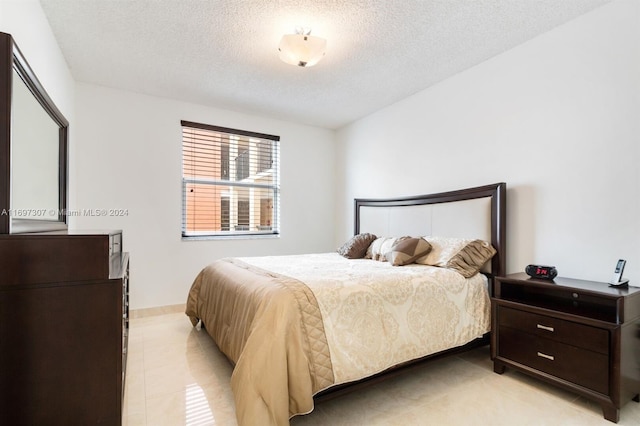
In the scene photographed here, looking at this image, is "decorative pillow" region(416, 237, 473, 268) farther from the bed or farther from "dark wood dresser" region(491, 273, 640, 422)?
"dark wood dresser" region(491, 273, 640, 422)

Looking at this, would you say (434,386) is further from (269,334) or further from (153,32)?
(153,32)

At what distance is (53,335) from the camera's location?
1.29 m

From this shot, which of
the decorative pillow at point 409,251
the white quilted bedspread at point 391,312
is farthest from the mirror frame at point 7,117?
the decorative pillow at point 409,251

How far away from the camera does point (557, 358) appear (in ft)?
6.39

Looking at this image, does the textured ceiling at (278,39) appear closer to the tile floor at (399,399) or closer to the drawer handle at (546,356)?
the drawer handle at (546,356)

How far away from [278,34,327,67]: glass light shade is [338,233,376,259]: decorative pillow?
188 cm

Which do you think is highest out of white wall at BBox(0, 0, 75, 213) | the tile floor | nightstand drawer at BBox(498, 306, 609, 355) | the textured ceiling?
the textured ceiling

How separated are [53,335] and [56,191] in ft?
5.13

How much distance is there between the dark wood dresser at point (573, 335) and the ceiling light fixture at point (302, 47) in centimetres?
214

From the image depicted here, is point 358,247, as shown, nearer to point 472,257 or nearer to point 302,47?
point 472,257

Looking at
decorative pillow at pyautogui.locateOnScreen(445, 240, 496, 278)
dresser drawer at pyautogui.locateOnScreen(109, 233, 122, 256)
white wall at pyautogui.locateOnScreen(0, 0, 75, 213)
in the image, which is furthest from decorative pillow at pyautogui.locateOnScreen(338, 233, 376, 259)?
white wall at pyautogui.locateOnScreen(0, 0, 75, 213)

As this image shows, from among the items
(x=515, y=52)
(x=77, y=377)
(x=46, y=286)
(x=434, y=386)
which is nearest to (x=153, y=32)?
(x=46, y=286)

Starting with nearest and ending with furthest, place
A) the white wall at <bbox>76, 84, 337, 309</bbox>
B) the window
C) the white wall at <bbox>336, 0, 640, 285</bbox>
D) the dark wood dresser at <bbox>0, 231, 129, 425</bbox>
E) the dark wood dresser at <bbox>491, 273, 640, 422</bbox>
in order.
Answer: the dark wood dresser at <bbox>0, 231, 129, 425</bbox> → the dark wood dresser at <bbox>491, 273, 640, 422</bbox> → the white wall at <bbox>336, 0, 640, 285</bbox> → the white wall at <bbox>76, 84, 337, 309</bbox> → the window

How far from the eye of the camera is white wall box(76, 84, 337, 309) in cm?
335
